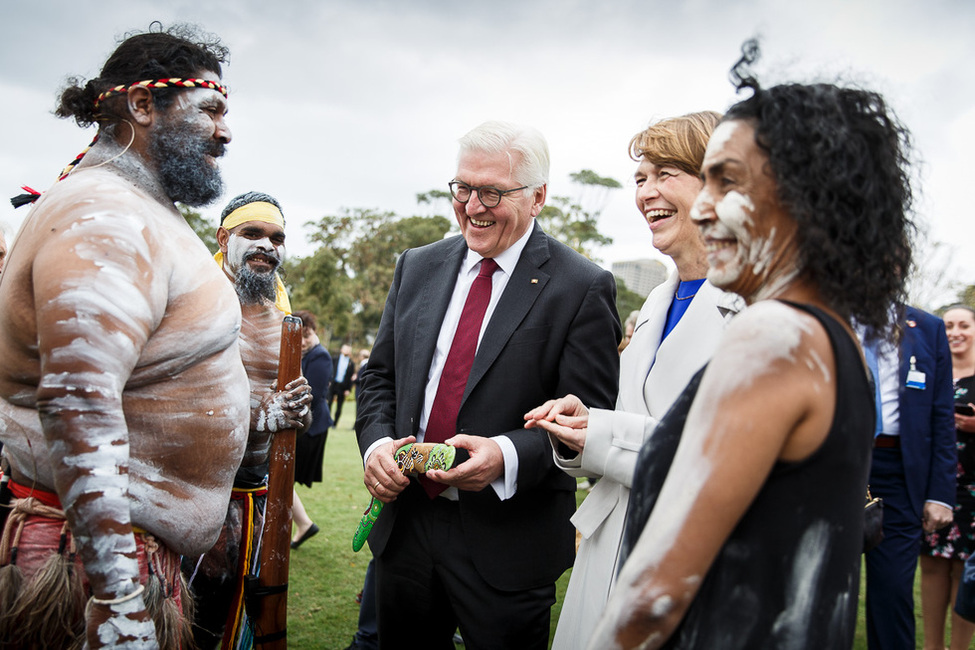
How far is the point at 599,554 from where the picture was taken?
2.10m

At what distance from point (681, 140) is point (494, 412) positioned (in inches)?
45.8

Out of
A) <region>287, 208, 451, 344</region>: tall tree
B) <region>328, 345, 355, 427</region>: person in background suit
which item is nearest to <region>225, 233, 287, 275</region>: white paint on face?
<region>328, 345, 355, 427</region>: person in background suit

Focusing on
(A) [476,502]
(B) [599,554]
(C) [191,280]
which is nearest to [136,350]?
(C) [191,280]

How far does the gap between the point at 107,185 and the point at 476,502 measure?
155cm

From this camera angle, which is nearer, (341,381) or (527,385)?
(527,385)

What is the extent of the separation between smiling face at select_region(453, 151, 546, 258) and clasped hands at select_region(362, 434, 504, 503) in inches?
31.3

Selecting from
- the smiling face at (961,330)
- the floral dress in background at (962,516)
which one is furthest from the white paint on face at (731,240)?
the smiling face at (961,330)

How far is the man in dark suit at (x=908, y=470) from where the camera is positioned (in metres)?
3.51

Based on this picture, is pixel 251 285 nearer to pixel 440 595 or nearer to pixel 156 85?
pixel 156 85

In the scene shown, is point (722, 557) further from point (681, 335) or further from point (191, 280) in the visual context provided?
point (191, 280)

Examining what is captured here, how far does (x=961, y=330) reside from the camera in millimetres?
4676

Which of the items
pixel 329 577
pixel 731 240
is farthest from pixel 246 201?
pixel 329 577

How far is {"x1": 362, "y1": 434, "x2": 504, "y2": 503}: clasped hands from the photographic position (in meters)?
2.19

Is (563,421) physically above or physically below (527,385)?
below
